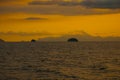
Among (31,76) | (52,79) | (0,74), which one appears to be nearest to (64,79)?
(52,79)

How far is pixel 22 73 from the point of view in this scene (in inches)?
2406

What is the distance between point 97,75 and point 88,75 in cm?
128

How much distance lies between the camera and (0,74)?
5909 cm

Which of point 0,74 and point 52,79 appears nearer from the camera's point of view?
point 52,79

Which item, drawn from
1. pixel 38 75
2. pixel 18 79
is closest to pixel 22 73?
pixel 38 75

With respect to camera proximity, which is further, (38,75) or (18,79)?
(38,75)

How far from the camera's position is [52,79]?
54.8 meters

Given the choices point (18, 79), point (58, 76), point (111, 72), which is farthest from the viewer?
point (111, 72)

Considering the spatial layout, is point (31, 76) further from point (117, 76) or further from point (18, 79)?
point (117, 76)

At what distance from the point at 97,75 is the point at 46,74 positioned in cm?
736

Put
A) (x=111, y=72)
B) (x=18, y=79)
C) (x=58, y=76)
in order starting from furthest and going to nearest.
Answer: (x=111, y=72)
(x=58, y=76)
(x=18, y=79)

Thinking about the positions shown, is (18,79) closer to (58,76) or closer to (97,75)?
(58,76)

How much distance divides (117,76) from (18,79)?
13607 mm

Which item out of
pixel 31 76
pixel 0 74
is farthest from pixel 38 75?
pixel 0 74
